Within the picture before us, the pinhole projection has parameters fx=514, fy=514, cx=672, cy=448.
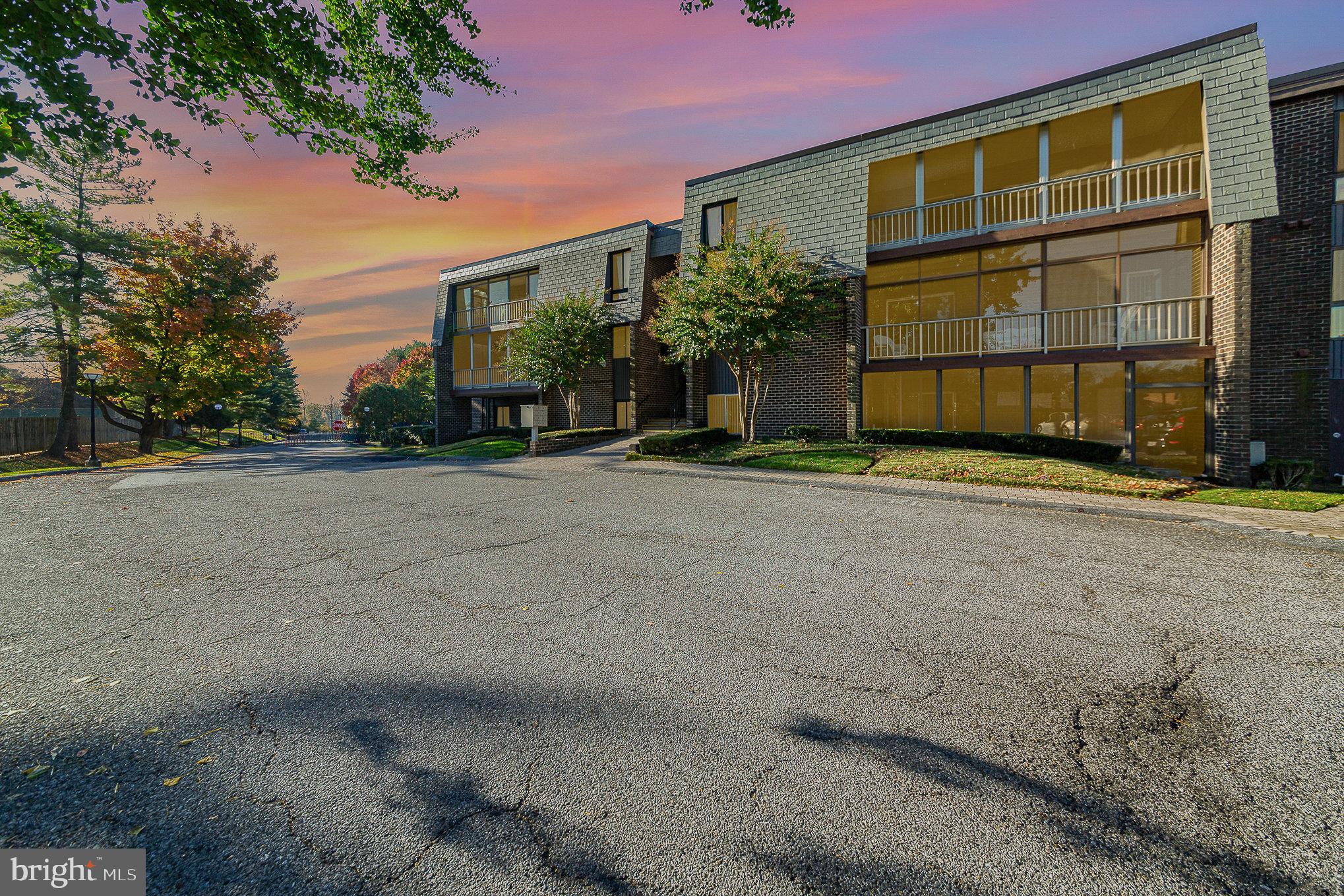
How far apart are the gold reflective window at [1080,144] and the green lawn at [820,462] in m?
9.65

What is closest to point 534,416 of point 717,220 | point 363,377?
point 717,220

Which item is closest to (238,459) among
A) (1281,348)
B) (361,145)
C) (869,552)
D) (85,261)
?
(85,261)

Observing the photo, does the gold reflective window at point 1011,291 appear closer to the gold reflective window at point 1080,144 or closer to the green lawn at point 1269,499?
the gold reflective window at point 1080,144

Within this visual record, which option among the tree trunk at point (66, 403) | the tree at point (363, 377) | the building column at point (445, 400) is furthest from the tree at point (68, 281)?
the tree at point (363, 377)

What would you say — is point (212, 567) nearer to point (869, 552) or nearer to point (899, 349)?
point (869, 552)

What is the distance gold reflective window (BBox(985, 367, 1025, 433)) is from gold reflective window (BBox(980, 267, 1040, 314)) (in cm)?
163

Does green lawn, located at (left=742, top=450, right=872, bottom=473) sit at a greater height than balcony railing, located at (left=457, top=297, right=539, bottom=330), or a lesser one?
lesser

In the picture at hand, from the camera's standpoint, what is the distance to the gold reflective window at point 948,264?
14789 mm

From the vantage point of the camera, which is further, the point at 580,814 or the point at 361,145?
the point at 361,145

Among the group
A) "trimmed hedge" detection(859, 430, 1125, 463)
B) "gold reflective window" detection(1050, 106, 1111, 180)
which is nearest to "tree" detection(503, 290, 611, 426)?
"trimmed hedge" detection(859, 430, 1125, 463)

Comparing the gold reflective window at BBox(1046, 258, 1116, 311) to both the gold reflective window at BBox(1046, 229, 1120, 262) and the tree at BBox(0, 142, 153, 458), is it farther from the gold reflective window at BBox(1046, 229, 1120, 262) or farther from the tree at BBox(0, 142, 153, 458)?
the tree at BBox(0, 142, 153, 458)

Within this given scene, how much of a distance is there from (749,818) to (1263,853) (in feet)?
5.91

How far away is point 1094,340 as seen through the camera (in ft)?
43.4

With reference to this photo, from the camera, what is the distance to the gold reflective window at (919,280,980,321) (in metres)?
14.8
